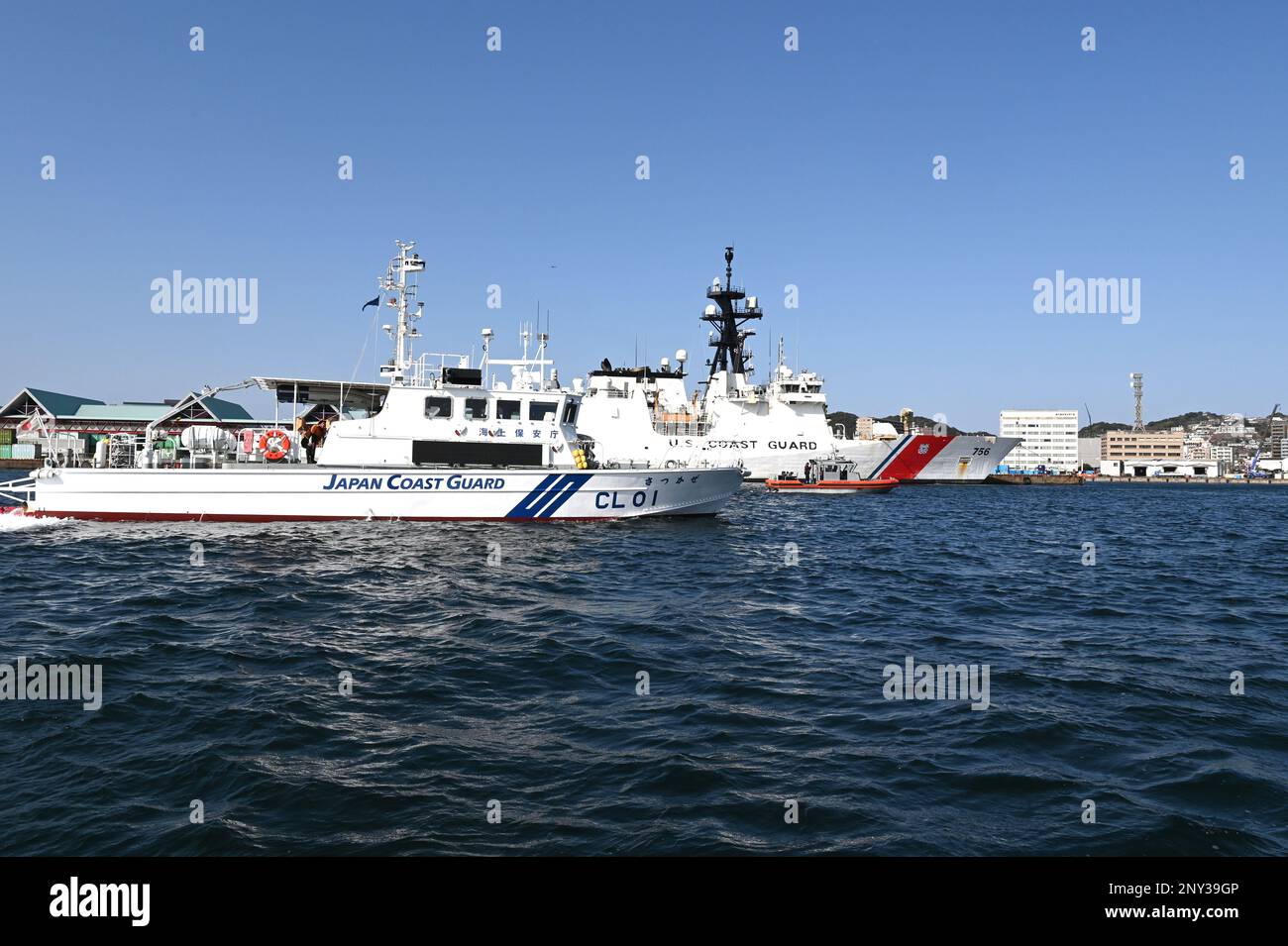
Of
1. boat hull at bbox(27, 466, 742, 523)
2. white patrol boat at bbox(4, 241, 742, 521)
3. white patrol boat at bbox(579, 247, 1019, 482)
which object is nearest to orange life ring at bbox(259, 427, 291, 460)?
white patrol boat at bbox(4, 241, 742, 521)

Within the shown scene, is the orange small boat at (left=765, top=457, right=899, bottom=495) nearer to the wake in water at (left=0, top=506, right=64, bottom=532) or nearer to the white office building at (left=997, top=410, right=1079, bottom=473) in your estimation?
the wake in water at (left=0, top=506, right=64, bottom=532)

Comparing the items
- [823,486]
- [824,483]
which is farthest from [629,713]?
[823,486]

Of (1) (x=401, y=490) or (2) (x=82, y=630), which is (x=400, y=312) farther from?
(2) (x=82, y=630)

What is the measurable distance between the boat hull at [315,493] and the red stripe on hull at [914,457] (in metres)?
43.2

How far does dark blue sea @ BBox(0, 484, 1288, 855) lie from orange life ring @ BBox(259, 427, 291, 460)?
26.8ft

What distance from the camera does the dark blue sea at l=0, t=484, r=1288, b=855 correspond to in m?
4.87

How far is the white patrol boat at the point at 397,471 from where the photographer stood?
2225 centimetres

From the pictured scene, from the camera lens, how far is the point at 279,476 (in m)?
21.9

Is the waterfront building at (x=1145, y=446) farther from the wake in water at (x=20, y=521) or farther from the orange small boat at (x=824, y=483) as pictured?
the wake in water at (x=20, y=521)

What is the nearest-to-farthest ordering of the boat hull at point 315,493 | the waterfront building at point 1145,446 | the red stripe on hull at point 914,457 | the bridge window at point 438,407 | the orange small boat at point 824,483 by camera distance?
the boat hull at point 315,493, the bridge window at point 438,407, the orange small boat at point 824,483, the red stripe on hull at point 914,457, the waterfront building at point 1145,446

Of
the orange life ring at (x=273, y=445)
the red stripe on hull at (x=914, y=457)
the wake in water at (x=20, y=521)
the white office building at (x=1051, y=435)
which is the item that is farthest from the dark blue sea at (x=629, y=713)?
the white office building at (x=1051, y=435)

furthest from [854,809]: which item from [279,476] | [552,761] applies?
[279,476]

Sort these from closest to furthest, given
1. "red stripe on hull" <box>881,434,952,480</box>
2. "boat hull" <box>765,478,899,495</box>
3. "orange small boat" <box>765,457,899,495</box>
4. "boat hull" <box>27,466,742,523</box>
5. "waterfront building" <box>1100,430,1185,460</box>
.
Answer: "boat hull" <box>27,466,742,523</box>, "boat hull" <box>765,478,899,495</box>, "orange small boat" <box>765,457,899,495</box>, "red stripe on hull" <box>881,434,952,480</box>, "waterfront building" <box>1100,430,1185,460</box>
